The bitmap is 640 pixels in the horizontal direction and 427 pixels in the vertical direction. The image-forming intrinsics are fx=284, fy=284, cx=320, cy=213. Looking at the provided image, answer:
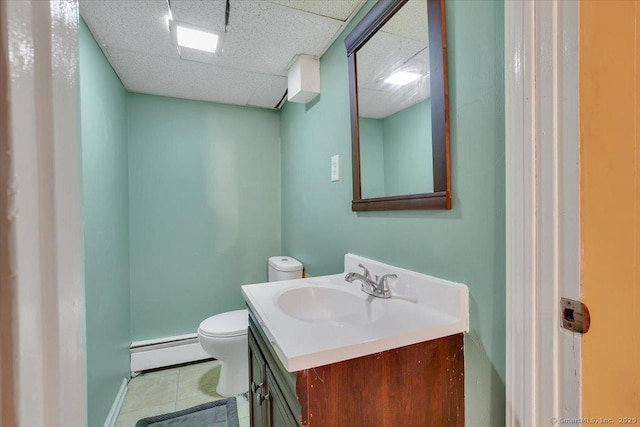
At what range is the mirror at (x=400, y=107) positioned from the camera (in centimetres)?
90

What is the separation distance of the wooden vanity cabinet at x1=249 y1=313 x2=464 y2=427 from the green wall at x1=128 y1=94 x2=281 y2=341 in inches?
64.8

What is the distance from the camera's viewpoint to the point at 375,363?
72 cm

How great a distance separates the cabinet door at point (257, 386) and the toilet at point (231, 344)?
48 centimetres

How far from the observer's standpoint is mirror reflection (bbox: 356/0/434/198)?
0.97 meters

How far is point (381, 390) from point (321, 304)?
0.50 m

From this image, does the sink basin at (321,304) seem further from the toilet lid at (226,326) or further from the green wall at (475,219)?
the toilet lid at (226,326)

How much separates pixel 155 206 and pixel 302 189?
3.86 feet

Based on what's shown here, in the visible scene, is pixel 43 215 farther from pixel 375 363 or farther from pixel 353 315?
pixel 353 315

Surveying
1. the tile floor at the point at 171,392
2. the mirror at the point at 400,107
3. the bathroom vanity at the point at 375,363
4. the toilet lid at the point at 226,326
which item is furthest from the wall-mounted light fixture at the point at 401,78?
the tile floor at the point at 171,392

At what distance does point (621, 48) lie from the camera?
588 millimetres

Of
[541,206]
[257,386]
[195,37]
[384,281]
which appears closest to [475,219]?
[541,206]

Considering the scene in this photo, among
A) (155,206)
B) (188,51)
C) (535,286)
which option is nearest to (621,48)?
(535,286)

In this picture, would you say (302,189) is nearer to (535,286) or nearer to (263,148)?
(263,148)

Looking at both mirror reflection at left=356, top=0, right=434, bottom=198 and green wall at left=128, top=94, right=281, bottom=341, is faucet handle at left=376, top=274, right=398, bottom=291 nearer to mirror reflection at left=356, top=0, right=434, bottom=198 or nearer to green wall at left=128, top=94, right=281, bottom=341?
mirror reflection at left=356, top=0, right=434, bottom=198
